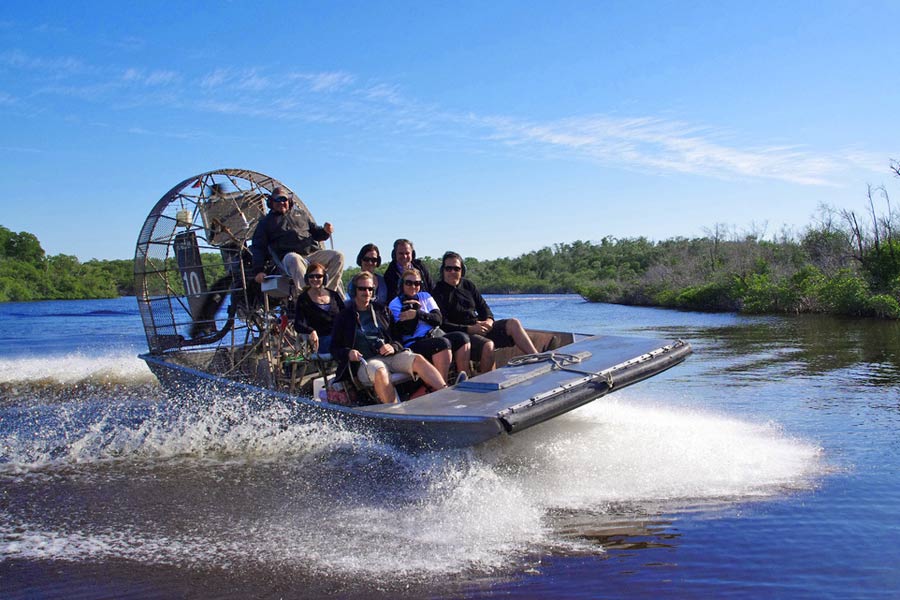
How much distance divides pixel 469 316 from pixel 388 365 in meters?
1.20

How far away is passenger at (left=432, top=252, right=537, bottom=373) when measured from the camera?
7.80 m

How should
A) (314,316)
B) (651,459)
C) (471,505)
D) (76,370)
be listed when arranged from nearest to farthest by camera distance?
(471,505) < (651,459) < (314,316) < (76,370)

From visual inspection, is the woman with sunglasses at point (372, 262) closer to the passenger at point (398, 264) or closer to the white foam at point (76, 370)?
the passenger at point (398, 264)

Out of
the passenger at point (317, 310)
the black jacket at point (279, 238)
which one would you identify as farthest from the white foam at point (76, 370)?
the passenger at point (317, 310)

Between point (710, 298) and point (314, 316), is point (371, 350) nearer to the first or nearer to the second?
point (314, 316)

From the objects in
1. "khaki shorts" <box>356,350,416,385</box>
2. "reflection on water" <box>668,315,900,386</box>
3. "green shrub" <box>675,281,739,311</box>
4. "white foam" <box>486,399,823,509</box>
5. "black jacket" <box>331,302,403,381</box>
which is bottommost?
"reflection on water" <box>668,315,900,386</box>

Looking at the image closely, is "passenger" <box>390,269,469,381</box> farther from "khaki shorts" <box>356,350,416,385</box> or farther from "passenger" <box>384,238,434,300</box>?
"passenger" <box>384,238,434,300</box>

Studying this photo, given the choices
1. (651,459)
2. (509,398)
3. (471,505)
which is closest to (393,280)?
(509,398)

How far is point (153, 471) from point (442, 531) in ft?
11.6

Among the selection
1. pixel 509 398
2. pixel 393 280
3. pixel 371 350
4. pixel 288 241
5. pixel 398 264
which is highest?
pixel 288 241

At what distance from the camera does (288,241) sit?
918 centimetres

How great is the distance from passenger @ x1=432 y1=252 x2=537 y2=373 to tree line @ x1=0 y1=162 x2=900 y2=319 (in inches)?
737

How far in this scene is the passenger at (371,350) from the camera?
271 inches

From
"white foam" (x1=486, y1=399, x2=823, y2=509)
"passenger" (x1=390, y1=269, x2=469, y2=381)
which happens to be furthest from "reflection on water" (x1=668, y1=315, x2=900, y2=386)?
"passenger" (x1=390, y1=269, x2=469, y2=381)
